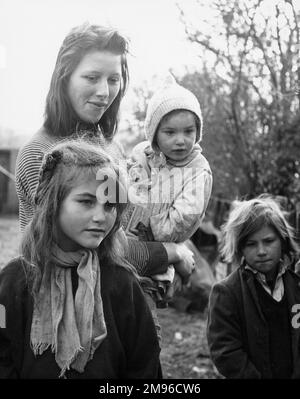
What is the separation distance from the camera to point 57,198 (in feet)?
7.48

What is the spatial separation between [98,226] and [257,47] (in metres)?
2.02

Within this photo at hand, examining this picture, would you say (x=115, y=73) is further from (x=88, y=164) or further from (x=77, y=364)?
(x=77, y=364)

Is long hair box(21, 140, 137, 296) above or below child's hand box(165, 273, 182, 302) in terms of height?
above

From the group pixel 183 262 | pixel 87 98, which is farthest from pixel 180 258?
pixel 87 98

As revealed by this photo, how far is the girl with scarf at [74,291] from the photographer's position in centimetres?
219

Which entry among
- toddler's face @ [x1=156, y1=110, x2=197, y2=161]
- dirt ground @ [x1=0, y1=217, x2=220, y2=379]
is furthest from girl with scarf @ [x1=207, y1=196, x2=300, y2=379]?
dirt ground @ [x1=0, y1=217, x2=220, y2=379]

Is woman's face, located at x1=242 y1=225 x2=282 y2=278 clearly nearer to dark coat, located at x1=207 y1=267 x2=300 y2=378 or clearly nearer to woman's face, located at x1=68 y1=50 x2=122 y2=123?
dark coat, located at x1=207 y1=267 x2=300 y2=378

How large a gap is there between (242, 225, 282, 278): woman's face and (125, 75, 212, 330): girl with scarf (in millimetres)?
381

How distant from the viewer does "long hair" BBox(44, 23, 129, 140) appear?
8.31 ft

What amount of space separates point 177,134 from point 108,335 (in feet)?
3.04

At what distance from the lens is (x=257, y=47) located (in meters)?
3.82
